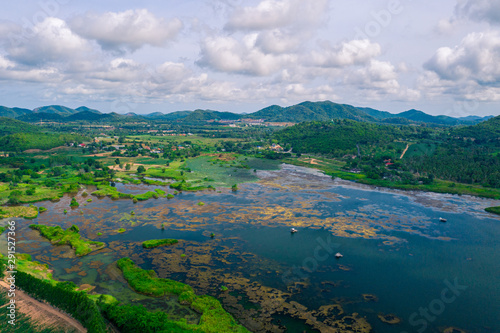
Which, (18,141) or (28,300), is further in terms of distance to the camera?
(18,141)

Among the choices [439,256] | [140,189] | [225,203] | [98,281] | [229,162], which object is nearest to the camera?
[98,281]

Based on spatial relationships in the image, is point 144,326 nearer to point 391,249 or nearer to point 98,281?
point 98,281

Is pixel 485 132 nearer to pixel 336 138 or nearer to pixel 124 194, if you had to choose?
pixel 336 138

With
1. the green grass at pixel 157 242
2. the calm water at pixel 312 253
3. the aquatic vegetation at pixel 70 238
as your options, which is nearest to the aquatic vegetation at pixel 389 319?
the calm water at pixel 312 253

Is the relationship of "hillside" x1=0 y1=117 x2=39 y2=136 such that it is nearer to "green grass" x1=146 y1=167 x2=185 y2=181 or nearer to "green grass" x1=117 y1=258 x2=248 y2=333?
"green grass" x1=146 y1=167 x2=185 y2=181

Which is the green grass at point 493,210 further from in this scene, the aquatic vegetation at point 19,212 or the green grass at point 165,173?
the aquatic vegetation at point 19,212

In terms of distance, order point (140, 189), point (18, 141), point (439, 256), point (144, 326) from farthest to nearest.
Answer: point (18, 141), point (140, 189), point (439, 256), point (144, 326)

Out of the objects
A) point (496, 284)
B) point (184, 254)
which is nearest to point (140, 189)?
point (184, 254)
